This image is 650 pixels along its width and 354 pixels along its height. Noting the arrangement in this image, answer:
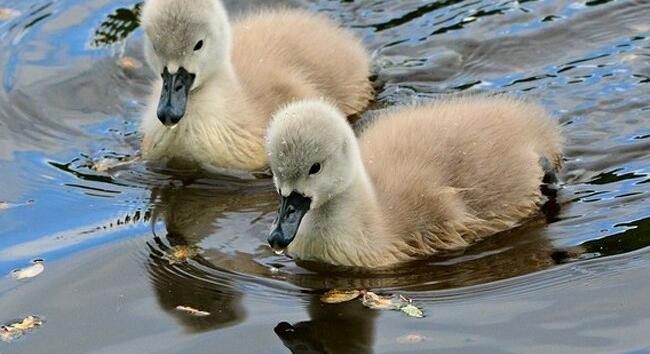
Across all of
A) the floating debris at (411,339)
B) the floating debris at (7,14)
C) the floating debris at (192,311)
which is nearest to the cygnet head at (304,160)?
the floating debris at (192,311)

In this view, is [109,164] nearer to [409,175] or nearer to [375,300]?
[409,175]

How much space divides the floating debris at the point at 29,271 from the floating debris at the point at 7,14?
339 cm

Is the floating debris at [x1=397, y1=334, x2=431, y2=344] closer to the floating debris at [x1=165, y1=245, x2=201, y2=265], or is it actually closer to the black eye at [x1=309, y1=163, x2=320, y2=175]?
the black eye at [x1=309, y1=163, x2=320, y2=175]

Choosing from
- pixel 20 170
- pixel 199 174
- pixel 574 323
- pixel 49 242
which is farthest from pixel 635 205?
pixel 20 170

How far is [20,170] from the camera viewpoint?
24.0 feet

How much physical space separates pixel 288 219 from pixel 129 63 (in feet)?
10.7

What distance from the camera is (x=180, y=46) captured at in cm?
688

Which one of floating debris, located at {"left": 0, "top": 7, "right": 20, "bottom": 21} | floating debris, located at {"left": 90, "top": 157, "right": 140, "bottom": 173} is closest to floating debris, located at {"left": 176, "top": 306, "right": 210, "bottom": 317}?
floating debris, located at {"left": 90, "top": 157, "right": 140, "bottom": 173}

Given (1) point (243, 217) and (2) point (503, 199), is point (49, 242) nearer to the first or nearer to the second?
(1) point (243, 217)

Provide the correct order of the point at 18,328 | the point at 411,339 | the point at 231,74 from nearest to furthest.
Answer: the point at 411,339 < the point at 18,328 < the point at 231,74

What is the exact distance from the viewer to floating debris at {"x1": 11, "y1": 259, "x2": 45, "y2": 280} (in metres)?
6.10

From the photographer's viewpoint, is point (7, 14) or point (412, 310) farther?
point (7, 14)

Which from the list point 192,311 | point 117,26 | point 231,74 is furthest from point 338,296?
point 117,26

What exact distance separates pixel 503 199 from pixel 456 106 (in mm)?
581
